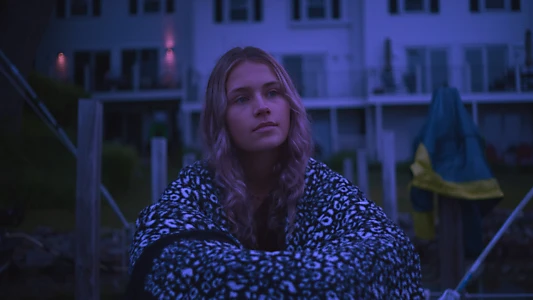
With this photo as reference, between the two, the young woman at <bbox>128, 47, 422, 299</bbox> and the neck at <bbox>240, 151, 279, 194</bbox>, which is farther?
the neck at <bbox>240, 151, 279, 194</bbox>

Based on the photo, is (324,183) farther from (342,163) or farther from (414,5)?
(414,5)

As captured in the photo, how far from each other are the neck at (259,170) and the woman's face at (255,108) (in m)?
0.06

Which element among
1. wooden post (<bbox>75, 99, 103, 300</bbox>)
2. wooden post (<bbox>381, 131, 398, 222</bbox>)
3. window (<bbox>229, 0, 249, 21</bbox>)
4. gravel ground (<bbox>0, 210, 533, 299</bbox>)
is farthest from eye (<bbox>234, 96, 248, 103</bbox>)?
window (<bbox>229, 0, 249, 21</bbox>)

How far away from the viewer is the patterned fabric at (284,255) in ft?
3.67

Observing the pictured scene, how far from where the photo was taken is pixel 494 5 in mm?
18672

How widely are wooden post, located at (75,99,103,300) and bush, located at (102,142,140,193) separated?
8814mm

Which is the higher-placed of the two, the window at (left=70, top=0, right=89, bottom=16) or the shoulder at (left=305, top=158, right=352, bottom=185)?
the window at (left=70, top=0, right=89, bottom=16)

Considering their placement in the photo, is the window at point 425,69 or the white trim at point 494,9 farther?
the white trim at point 494,9

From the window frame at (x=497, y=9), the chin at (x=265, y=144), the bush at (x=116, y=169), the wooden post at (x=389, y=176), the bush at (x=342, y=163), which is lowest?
the bush at (x=342, y=163)

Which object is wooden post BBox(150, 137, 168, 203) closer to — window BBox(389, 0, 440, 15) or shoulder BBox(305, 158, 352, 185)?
shoulder BBox(305, 158, 352, 185)

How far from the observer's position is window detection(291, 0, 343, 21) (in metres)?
19.1

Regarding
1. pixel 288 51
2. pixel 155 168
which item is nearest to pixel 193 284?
pixel 155 168

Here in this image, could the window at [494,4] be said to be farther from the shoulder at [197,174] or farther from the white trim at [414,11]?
the shoulder at [197,174]

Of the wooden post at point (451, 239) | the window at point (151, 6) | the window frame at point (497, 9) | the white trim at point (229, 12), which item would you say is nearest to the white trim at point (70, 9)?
the window at point (151, 6)
